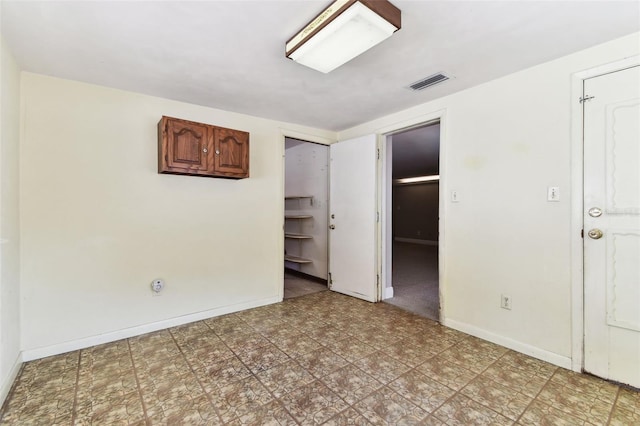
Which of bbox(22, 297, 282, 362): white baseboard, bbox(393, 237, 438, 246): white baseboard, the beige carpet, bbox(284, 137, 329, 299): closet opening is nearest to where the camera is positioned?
bbox(22, 297, 282, 362): white baseboard

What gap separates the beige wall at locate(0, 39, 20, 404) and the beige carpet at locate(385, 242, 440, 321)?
3442 mm

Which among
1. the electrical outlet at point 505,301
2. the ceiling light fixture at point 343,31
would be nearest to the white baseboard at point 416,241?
the electrical outlet at point 505,301

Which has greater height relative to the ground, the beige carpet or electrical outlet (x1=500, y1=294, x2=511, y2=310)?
electrical outlet (x1=500, y1=294, x2=511, y2=310)

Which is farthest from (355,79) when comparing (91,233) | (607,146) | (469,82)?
(91,233)

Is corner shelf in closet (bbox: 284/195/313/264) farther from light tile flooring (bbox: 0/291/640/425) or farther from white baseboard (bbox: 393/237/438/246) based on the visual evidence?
white baseboard (bbox: 393/237/438/246)

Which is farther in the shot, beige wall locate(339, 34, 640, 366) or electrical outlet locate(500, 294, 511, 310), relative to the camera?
electrical outlet locate(500, 294, 511, 310)

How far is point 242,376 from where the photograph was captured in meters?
1.99

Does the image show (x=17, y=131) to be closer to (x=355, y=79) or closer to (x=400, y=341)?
(x=355, y=79)

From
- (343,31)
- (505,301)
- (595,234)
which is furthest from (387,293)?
(343,31)

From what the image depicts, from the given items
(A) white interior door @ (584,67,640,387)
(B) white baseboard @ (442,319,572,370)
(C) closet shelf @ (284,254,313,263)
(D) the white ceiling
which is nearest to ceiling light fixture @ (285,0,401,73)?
(D) the white ceiling

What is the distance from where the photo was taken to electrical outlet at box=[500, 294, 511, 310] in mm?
2418

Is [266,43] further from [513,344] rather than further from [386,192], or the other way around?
[513,344]

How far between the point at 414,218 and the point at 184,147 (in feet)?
32.0

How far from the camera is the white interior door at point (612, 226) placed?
1856 millimetres
